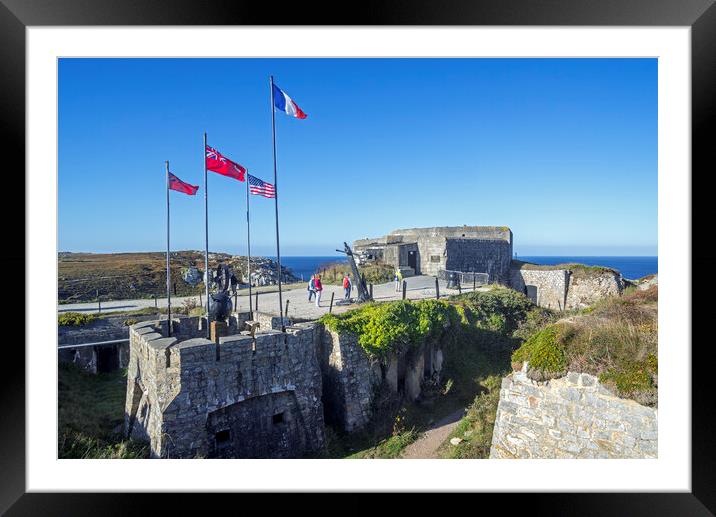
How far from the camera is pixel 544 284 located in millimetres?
19469

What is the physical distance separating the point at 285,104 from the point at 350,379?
18.5ft

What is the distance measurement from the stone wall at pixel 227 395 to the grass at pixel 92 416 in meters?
0.39

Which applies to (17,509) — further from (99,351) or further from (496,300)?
(496,300)

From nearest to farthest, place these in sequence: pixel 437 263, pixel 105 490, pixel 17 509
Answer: pixel 17 509
pixel 105 490
pixel 437 263

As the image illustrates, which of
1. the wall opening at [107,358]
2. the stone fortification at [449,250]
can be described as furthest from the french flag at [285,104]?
the stone fortification at [449,250]

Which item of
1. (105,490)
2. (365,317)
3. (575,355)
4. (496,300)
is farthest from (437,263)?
(105,490)

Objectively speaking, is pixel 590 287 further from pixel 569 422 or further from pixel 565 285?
pixel 569 422

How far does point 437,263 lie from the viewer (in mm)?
19812

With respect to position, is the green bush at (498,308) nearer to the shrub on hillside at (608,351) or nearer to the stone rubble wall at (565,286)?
the stone rubble wall at (565,286)

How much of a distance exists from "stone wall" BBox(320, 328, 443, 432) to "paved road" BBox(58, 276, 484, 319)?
2241mm

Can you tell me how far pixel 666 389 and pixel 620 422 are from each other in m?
0.72

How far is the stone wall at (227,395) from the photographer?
5.58 metres

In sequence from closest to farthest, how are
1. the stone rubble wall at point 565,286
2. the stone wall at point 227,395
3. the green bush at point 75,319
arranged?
the stone wall at point 227,395 → the green bush at point 75,319 → the stone rubble wall at point 565,286
